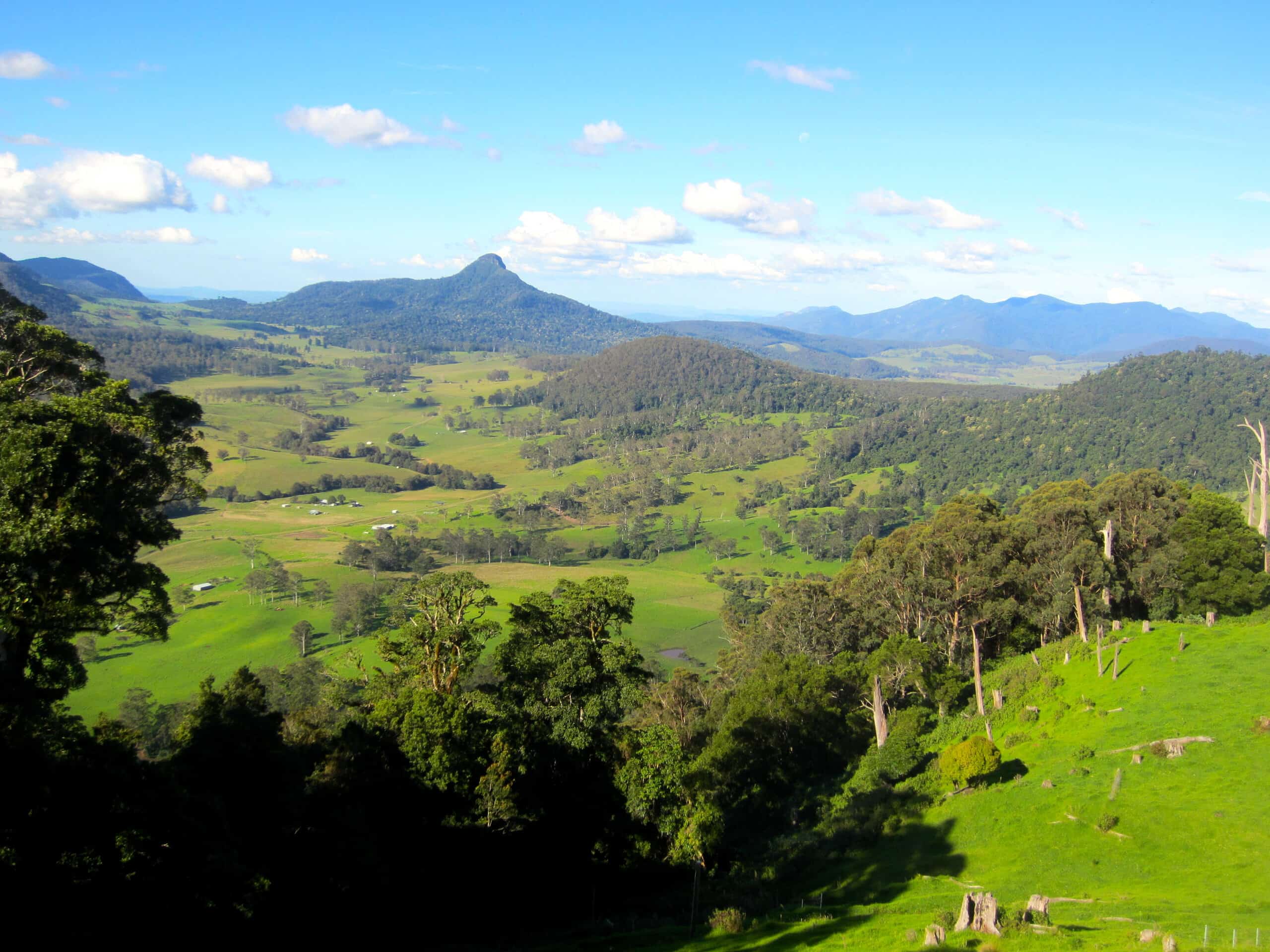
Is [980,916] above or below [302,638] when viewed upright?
above

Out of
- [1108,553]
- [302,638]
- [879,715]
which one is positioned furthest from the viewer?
[302,638]

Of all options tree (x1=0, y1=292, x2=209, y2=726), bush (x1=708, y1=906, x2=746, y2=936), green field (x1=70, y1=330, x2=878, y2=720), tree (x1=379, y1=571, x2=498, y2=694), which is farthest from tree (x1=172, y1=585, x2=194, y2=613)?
bush (x1=708, y1=906, x2=746, y2=936)

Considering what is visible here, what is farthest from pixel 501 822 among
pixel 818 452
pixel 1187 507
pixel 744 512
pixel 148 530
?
pixel 818 452

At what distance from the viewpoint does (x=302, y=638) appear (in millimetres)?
79125

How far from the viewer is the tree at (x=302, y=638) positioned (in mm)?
78500

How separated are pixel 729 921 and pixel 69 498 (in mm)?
Result: 16492

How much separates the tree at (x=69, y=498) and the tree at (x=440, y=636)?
25.6 ft

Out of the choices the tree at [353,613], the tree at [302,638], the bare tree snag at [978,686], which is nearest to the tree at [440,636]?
the bare tree snag at [978,686]

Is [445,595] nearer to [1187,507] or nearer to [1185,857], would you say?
[1185,857]

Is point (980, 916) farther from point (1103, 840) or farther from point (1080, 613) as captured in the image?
point (1080, 613)

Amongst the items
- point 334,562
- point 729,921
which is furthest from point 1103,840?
point 334,562

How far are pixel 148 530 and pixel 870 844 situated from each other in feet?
70.4

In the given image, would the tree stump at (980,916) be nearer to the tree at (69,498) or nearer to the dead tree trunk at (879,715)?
the dead tree trunk at (879,715)

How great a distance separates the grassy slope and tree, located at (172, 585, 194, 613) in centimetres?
8967
